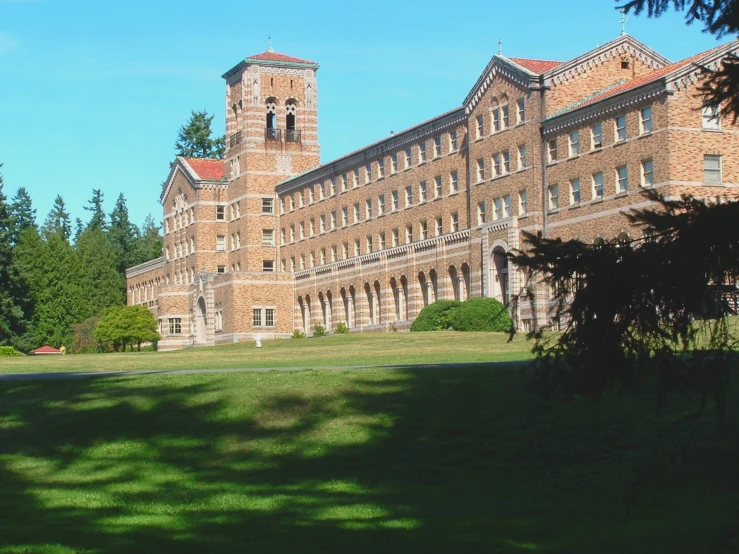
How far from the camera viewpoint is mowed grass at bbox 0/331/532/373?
3628cm

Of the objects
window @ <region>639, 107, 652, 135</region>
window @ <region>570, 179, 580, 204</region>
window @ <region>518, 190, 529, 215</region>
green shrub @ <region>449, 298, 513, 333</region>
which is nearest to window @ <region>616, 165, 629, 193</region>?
window @ <region>639, 107, 652, 135</region>

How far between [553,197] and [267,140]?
39.6 meters

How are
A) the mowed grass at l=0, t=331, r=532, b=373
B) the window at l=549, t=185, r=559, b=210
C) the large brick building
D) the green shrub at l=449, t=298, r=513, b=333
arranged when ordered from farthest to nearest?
the window at l=549, t=185, r=559, b=210 → the green shrub at l=449, t=298, r=513, b=333 → the large brick building → the mowed grass at l=0, t=331, r=532, b=373

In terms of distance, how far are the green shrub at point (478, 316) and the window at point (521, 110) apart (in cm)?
941

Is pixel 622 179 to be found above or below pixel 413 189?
below

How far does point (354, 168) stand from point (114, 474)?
6701 cm

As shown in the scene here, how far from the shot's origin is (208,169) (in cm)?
10569

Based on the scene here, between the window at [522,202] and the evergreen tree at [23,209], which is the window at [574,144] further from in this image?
the evergreen tree at [23,209]

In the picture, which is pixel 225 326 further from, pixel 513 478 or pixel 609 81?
pixel 513 478

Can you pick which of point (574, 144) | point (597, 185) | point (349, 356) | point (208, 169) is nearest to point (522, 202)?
point (574, 144)

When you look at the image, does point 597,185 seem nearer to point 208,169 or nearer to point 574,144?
point 574,144

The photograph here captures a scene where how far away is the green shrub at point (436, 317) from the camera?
64.8 metres

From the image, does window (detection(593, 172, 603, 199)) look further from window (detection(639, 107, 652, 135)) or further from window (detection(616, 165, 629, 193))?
window (detection(639, 107, 652, 135))

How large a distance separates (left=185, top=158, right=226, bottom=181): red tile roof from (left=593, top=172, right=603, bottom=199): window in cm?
4951
